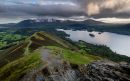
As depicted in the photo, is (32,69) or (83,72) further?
(32,69)

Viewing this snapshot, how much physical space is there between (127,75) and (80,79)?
15.0 meters

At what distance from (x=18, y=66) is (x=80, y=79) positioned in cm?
5039

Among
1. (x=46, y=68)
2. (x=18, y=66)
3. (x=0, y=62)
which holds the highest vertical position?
(x=46, y=68)

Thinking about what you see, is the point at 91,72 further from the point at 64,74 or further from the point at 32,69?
the point at 32,69

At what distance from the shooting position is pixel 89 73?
86438mm

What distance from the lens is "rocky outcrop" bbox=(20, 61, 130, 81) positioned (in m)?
82.8

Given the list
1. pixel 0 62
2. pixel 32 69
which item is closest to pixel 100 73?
pixel 32 69

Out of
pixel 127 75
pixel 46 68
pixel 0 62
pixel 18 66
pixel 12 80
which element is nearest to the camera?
pixel 127 75

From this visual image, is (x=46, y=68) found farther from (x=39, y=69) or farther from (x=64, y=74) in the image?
(x=64, y=74)

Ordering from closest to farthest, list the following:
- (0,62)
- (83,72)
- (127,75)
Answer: (127,75) < (83,72) < (0,62)

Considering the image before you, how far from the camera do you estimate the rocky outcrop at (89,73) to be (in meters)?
82.8

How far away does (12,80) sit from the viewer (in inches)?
4242

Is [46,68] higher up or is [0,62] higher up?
[46,68]

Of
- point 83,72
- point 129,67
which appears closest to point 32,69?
point 83,72
